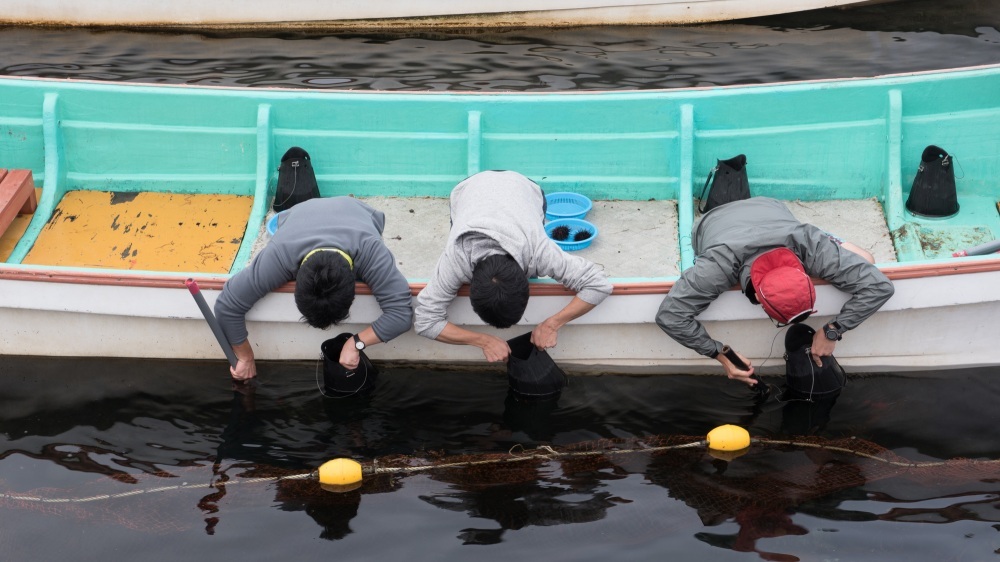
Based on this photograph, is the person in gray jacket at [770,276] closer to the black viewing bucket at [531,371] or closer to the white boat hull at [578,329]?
the white boat hull at [578,329]

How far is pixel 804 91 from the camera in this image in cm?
609

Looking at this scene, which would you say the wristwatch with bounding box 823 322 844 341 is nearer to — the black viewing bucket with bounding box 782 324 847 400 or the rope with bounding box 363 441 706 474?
the black viewing bucket with bounding box 782 324 847 400

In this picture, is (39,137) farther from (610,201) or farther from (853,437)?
(853,437)

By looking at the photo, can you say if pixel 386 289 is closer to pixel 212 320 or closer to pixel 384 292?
pixel 384 292

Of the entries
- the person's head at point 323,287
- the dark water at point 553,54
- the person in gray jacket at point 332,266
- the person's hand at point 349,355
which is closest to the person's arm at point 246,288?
the person in gray jacket at point 332,266

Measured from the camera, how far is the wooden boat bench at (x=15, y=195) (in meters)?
5.76

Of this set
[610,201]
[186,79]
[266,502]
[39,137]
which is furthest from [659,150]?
[186,79]

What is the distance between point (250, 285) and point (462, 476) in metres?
1.44

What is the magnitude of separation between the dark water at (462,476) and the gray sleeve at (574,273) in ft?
3.07

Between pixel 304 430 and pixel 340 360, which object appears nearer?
pixel 340 360


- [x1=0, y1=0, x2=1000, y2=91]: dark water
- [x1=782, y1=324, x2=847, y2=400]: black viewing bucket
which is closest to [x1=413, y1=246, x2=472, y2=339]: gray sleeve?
[x1=782, y1=324, x2=847, y2=400]: black viewing bucket

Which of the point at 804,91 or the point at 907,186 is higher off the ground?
the point at 804,91

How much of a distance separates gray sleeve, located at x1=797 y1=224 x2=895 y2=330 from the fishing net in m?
0.86

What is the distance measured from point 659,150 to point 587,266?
1.85m
